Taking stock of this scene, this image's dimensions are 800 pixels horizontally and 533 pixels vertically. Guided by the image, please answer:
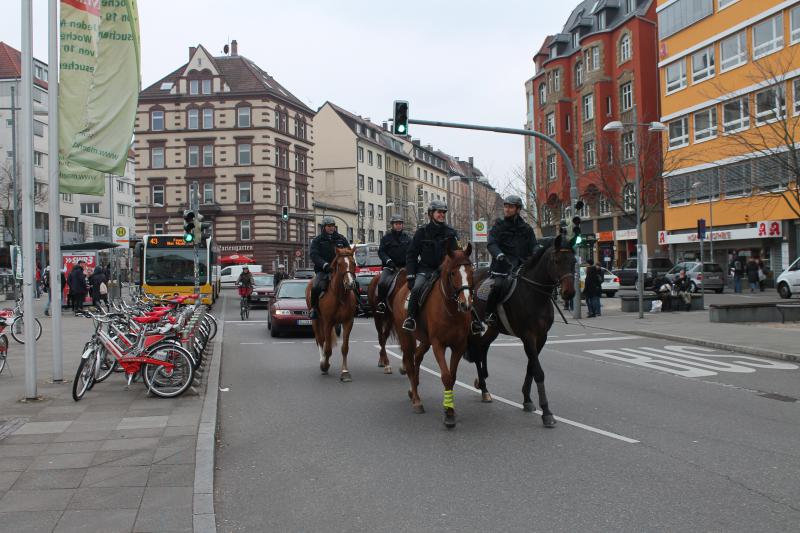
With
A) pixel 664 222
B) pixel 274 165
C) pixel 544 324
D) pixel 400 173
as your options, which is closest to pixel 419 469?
pixel 544 324

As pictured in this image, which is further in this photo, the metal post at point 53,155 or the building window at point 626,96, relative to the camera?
the building window at point 626,96

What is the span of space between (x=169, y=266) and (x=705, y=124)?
31840 millimetres

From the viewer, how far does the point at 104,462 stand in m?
6.68

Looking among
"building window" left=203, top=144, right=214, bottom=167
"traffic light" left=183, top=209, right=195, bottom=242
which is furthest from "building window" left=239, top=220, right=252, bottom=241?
"traffic light" left=183, top=209, right=195, bottom=242

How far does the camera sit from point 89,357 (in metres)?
10.1

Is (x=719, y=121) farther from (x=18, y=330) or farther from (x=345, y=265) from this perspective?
(x=18, y=330)

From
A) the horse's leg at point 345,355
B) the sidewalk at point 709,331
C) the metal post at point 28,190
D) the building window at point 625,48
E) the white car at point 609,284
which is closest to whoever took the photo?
the metal post at point 28,190

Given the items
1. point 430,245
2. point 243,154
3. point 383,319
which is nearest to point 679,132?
point 383,319

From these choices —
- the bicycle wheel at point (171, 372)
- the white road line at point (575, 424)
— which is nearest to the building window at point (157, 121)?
the bicycle wheel at point (171, 372)

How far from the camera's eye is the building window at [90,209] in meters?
90.3

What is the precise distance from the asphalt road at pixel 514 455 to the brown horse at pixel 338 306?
45 centimetres

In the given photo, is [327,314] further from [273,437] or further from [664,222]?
[664,222]

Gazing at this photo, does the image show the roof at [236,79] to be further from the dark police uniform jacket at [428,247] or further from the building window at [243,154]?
the dark police uniform jacket at [428,247]

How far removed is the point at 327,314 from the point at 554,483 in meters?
6.93
